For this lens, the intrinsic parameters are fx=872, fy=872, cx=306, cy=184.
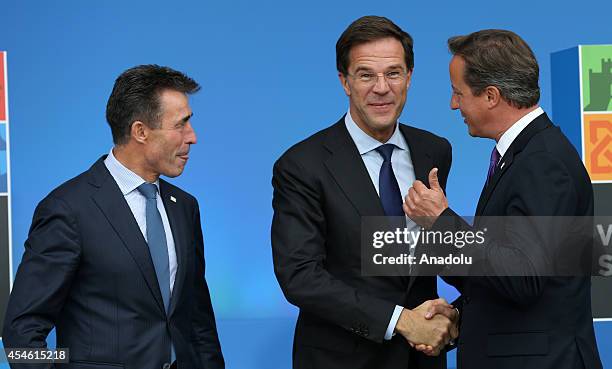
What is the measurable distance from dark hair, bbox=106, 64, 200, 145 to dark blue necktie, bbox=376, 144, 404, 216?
692mm

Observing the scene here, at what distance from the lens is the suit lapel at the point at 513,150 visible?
230 cm

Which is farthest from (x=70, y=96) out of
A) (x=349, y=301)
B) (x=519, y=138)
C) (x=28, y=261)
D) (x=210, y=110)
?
(x=519, y=138)

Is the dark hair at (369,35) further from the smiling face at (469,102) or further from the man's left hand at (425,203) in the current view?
the man's left hand at (425,203)

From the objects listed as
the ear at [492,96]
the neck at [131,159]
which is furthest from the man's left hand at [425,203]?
the neck at [131,159]

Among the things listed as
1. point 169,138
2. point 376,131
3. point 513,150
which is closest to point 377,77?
point 376,131

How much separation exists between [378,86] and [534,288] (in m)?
0.78

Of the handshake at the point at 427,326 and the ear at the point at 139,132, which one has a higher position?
the ear at the point at 139,132

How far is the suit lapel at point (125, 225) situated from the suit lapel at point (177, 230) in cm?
7

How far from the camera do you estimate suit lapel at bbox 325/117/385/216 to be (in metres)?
2.55

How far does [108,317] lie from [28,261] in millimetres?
261

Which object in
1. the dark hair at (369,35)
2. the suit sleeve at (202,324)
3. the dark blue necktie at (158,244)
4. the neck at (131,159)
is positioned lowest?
the suit sleeve at (202,324)

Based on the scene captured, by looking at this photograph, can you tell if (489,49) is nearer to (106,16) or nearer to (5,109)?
(106,16)

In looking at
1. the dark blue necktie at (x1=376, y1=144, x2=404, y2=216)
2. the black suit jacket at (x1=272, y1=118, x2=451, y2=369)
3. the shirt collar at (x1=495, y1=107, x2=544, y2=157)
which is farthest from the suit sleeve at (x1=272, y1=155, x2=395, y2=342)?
the shirt collar at (x1=495, y1=107, x2=544, y2=157)

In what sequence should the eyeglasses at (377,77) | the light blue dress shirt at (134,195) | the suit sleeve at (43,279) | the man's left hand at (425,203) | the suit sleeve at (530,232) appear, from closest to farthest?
the suit sleeve at (530,232) < the suit sleeve at (43,279) < the man's left hand at (425,203) < the light blue dress shirt at (134,195) < the eyeglasses at (377,77)
